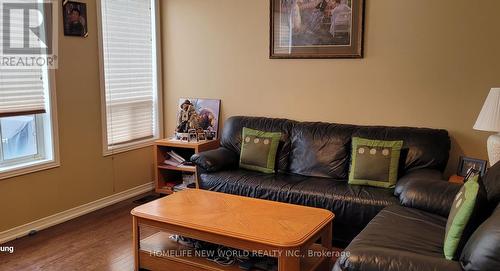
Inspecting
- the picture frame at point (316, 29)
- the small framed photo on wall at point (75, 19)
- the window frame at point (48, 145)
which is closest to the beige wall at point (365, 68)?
the picture frame at point (316, 29)

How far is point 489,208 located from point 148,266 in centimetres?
197

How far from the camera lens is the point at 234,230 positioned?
2.40 m

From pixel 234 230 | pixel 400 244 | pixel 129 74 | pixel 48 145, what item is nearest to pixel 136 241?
pixel 234 230

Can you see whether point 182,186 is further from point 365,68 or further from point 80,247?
point 365,68

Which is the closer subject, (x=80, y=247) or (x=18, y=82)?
(x=80, y=247)

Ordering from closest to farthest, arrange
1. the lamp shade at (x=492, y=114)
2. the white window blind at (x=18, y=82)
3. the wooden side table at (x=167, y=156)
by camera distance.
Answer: the lamp shade at (x=492, y=114), the white window blind at (x=18, y=82), the wooden side table at (x=167, y=156)

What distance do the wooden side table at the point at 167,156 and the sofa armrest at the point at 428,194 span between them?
1.97 meters

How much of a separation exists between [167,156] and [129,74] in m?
0.91

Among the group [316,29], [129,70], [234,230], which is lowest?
[234,230]

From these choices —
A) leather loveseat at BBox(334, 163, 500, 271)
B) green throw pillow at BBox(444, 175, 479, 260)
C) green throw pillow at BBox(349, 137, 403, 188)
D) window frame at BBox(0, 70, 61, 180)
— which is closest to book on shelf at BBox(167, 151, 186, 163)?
window frame at BBox(0, 70, 61, 180)

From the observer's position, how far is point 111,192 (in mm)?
4203

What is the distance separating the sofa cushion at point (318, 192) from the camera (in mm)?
3018

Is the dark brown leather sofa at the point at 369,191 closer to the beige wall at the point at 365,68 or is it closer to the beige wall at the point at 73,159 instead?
the beige wall at the point at 365,68

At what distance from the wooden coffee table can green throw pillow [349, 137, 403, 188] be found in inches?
28.7
